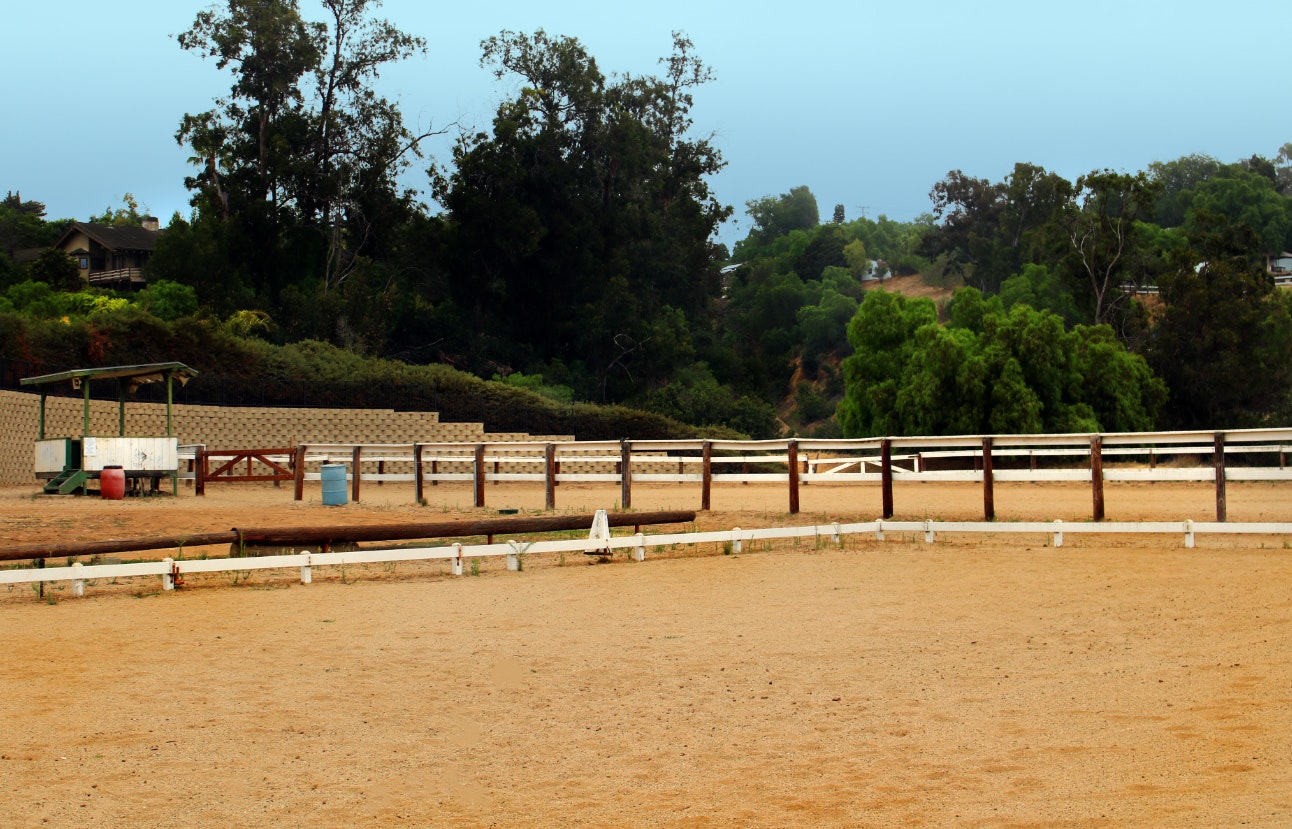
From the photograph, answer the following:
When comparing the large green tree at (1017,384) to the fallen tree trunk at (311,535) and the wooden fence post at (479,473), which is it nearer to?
the wooden fence post at (479,473)

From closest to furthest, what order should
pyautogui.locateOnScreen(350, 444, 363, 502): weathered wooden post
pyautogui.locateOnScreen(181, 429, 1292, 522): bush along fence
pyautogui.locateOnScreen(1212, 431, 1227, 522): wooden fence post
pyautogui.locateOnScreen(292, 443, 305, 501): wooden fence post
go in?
pyautogui.locateOnScreen(1212, 431, 1227, 522): wooden fence post
pyautogui.locateOnScreen(181, 429, 1292, 522): bush along fence
pyautogui.locateOnScreen(350, 444, 363, 502): weathered wooden post
pyautogui.locateOnScreen(292, 443, 305, 501): wooden fence post

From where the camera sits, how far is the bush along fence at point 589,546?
12.6m

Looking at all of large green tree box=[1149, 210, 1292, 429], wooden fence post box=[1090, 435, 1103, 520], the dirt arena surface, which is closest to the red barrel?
the dirt arena surface

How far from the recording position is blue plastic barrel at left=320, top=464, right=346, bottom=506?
23.0 meters

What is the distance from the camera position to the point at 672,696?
26.9 feet

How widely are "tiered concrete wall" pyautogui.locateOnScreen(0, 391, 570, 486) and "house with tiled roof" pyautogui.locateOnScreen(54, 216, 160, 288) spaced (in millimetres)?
28714

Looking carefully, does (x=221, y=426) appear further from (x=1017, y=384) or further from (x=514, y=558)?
(x=514, y=558)

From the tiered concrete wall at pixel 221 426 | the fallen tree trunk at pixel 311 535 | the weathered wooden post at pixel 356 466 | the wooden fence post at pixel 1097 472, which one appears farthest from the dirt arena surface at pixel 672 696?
the tiered concrete wall at pixel 221 426

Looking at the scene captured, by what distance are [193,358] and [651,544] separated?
29.1m

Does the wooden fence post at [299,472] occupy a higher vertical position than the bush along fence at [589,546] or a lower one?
higher

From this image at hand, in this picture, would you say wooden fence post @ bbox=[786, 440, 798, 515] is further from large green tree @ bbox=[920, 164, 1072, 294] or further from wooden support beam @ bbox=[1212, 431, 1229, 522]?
large green tree @ bbox=[920, 164, 1072, 294]

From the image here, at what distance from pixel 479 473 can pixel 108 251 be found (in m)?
50.1

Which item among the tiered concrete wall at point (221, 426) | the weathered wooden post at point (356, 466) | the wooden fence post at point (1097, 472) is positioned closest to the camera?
the wooden fence post at point (1097, 472)

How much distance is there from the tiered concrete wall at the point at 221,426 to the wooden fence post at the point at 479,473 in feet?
44.4
